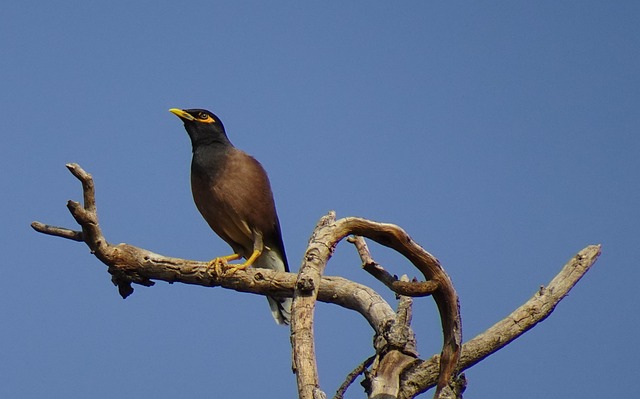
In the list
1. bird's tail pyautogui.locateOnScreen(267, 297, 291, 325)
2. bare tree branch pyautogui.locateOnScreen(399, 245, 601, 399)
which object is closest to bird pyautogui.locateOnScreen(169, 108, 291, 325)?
bird's tail pyautogui.locateOnScreen(267, 297, 291, 325)

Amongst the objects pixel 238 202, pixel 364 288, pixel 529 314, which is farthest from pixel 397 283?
pixel 238 202

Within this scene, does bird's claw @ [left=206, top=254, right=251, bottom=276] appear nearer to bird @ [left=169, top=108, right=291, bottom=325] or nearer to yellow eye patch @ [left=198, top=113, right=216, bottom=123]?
bird @ [left=169, top=108, right=291, bottom=325]

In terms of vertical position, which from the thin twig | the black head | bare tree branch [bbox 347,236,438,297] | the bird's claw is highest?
the black head

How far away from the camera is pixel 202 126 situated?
768cm

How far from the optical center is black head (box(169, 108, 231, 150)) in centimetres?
763

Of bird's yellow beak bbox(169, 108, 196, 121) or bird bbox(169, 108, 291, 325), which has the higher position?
bird's yellow beak bbox(169, 108, 196, 121)

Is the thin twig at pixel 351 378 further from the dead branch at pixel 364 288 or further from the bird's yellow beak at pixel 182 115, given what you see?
the bird's yellow beak at pixel 182 115

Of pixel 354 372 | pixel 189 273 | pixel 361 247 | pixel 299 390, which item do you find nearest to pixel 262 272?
pixel 189 273

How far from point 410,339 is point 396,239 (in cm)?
81

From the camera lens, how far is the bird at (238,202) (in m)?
7.13

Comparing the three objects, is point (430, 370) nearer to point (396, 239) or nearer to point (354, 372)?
point (354, 372)

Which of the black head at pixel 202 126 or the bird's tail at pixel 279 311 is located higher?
the black head at pixel 202 126

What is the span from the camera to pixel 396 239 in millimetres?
3861

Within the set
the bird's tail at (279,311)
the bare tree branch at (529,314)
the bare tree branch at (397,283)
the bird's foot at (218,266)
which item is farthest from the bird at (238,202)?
the bare tree branch at (397,283)
